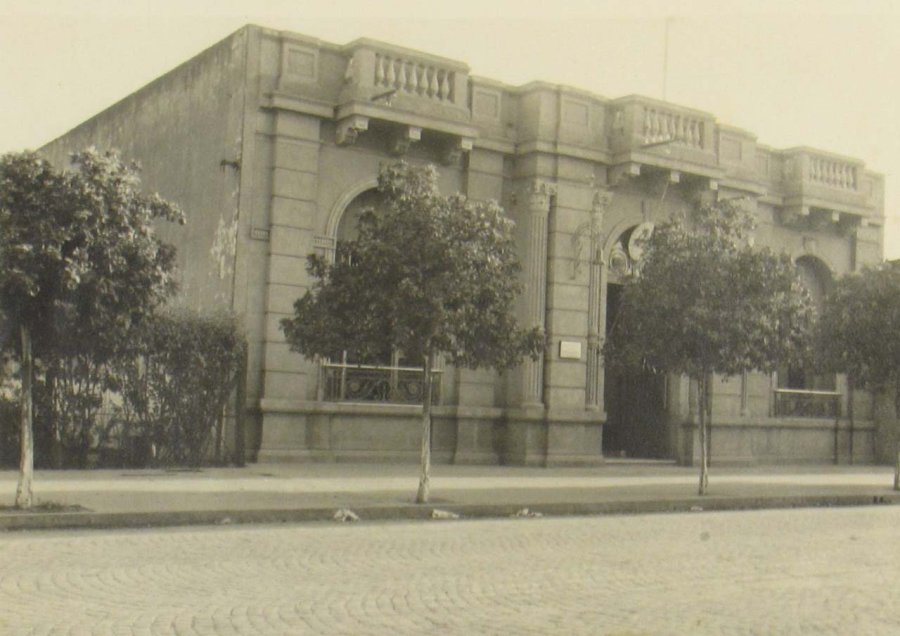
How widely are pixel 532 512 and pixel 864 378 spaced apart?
318 inches

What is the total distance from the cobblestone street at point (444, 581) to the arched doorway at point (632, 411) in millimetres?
10911

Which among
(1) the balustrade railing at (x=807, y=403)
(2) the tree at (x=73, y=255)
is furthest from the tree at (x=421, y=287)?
(1) the balustrade railing at (x=807, y=403)

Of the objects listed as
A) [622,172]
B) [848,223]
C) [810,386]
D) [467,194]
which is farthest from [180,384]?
[848,223]

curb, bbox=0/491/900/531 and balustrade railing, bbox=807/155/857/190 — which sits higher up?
balustrade railing, bbox=807/155/857/190

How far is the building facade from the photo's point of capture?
19047 millimetres

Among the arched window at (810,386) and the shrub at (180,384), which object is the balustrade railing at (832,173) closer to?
the arched window at (810,386)

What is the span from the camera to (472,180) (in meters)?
21.2

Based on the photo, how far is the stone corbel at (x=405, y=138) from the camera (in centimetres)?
1983

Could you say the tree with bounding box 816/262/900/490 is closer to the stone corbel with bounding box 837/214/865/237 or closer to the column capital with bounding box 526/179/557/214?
the column capital with bounding box 526/179/557/214

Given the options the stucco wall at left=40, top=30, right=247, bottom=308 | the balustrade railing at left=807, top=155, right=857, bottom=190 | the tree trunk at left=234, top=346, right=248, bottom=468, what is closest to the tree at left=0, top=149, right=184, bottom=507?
the tree trunk at left=234, top=346, right=248, bottom=468

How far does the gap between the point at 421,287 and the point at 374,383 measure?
5.91 metres

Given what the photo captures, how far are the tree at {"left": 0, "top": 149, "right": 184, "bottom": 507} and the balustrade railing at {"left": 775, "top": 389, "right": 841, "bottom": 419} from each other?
16.4 m

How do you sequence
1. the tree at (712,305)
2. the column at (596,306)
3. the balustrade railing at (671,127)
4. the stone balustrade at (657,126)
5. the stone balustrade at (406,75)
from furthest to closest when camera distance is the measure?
the balustrade railing at (671,127), the stone balustrade at (657,126), the column at (596,306), the stone balustrade at (406,75), the tree at (712,305)

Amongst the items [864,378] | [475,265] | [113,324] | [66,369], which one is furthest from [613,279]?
[113,324]
